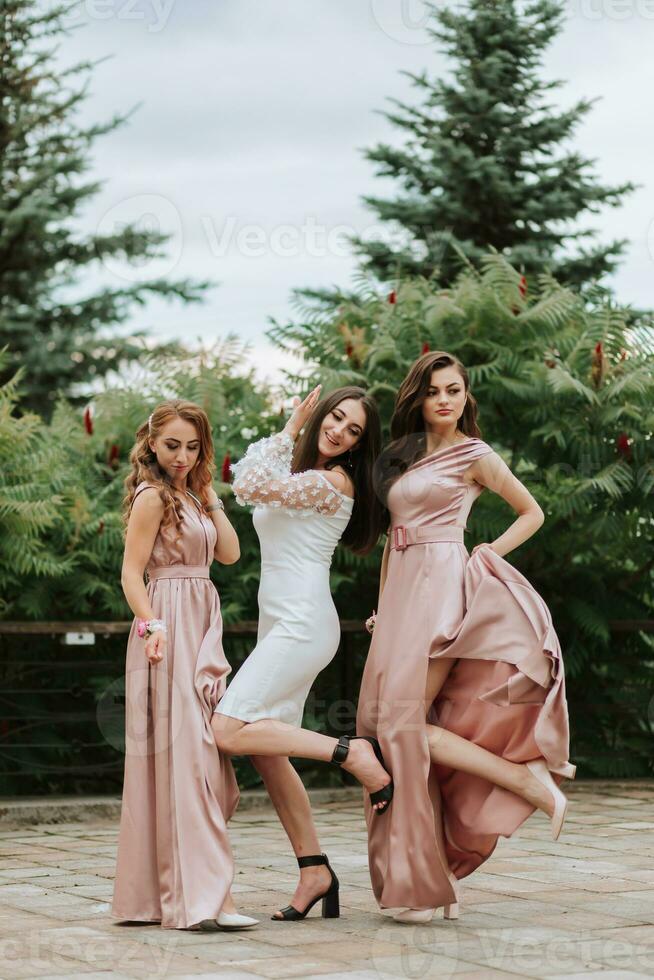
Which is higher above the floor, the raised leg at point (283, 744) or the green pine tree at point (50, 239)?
the green pine tree at point (50, 239)

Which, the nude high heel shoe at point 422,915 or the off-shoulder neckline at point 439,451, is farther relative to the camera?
the off-shoulder neckline at point 439,451

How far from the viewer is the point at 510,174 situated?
2052 cm

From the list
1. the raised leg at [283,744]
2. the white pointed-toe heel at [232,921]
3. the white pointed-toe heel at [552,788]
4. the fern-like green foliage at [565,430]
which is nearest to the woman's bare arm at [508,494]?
the white pointed-toe heel at [552,788]

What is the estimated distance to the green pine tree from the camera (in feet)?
73.8

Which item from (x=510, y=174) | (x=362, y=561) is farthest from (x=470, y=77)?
(x=362, y=561)

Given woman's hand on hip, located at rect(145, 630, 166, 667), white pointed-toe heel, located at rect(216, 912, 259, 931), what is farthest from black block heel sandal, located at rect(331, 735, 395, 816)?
woman's hand on hip, located at rect(145, 630, 166, 667)

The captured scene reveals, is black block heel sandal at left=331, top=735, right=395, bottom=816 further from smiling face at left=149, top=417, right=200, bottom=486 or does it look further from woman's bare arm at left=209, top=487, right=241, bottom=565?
smiling face at left=149, top=417, right=200, bottom=486

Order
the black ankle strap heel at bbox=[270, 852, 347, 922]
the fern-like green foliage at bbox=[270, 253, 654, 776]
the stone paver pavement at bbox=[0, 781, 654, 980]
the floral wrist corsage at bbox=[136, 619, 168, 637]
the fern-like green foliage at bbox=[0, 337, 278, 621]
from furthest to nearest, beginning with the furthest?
1. the fern-like green foliage at bbox=[270, 253, 654, 776]
2. the fern-like green foliage at bbox=[0, 337, 278, 621]
3. the black ankle strap heel at bbox=[270, 852, 347, 922]
4. the floral wrist corsage at bbox=[136, 619, 168, 637]
5. the stone paver pavement at bbox=[0, 781, 654, 980]

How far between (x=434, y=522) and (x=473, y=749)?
91cm

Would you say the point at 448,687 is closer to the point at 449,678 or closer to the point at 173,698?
the point at 449,678

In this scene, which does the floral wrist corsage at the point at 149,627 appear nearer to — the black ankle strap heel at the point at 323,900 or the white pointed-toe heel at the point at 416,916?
the black ankle strap heel at the point at 323,900

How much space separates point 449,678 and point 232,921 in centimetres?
126

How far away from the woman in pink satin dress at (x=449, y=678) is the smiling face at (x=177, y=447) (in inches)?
30.7

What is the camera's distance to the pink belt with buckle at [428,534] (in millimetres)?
5742
